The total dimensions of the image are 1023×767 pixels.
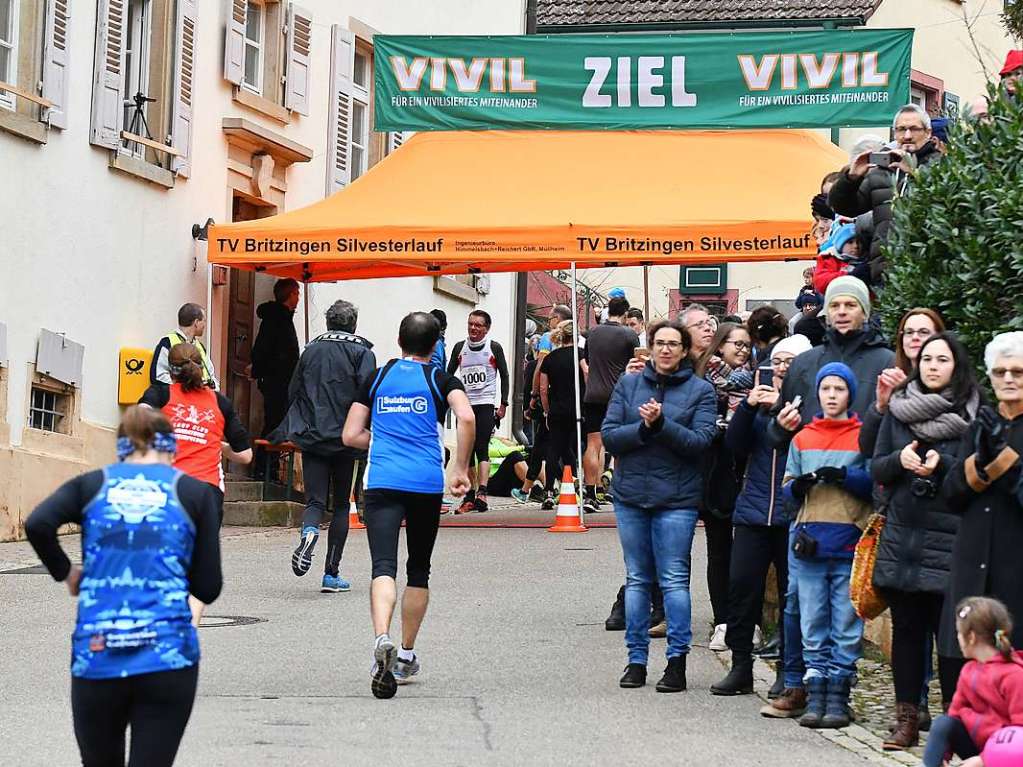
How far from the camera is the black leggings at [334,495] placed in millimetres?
13422

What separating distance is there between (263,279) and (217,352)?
1577 mm

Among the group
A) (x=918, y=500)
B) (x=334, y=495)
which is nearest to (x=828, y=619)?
(x=918, y=500)

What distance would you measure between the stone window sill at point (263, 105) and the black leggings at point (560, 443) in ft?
14.7

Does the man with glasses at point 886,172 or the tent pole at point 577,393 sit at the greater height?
the man with glasses at point 886,172

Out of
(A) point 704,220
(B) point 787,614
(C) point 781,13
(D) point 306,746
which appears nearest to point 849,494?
(B) point 787,614

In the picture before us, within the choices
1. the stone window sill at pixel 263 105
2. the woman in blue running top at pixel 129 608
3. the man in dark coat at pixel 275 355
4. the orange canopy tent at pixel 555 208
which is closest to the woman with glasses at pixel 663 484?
the woman in blue running top at pixel 129 608

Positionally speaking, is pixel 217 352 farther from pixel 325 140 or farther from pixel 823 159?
pixel 823 159

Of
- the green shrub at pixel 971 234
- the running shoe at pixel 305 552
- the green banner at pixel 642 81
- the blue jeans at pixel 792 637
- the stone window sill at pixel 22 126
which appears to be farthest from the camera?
the green banner at pixel 642 81

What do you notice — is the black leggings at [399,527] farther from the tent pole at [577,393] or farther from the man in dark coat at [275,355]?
the man in dark coat at [275,355]

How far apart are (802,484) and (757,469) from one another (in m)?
0.89

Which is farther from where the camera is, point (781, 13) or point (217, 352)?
point (781, 13)

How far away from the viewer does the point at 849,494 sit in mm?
8578

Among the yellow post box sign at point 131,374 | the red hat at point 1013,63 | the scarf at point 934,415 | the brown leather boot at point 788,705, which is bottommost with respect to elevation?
the brown leather boot at point 788,705

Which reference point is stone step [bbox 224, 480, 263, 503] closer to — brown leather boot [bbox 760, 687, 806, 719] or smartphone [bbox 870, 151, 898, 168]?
smartphone [bbox 870, 151, 898, 168]
